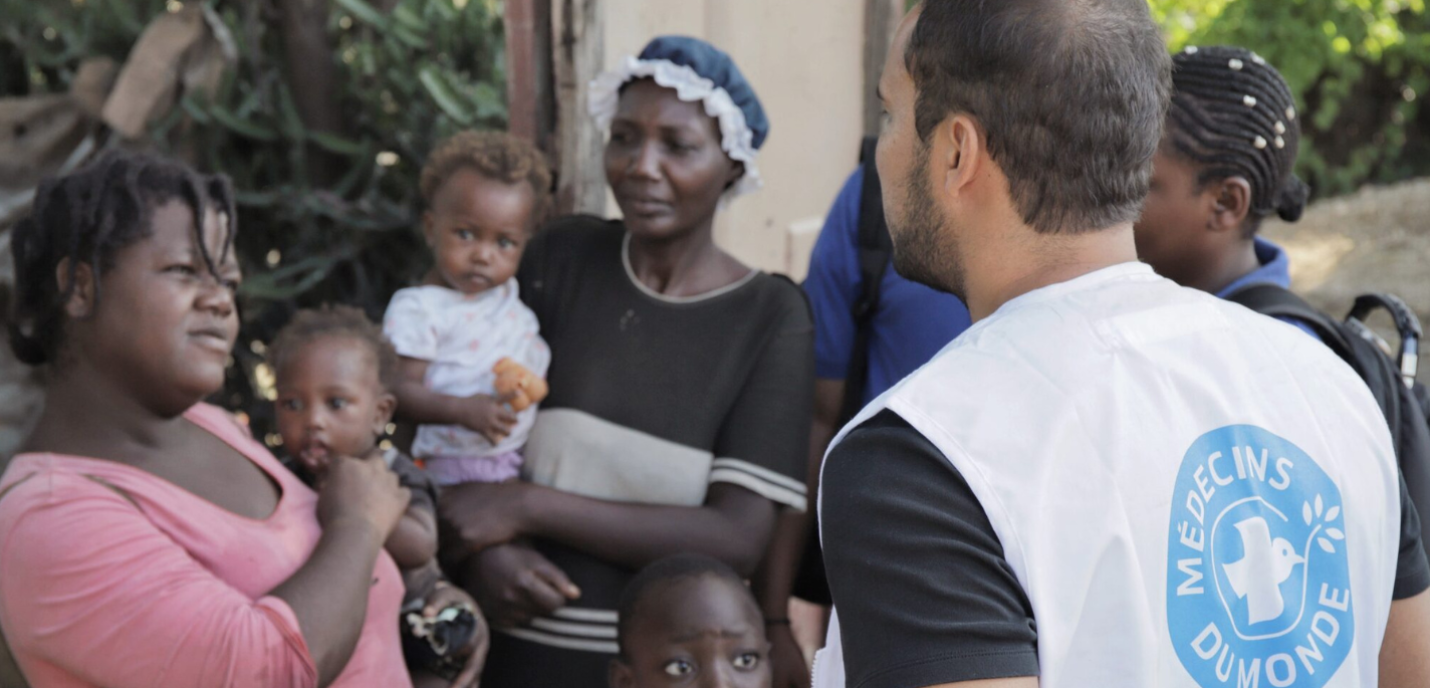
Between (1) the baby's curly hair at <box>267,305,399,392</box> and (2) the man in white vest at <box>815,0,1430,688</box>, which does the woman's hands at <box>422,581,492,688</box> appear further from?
(2) the man in white vest at <box>815,0,1430,688</box>

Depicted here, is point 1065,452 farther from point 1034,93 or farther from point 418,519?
point 418,519

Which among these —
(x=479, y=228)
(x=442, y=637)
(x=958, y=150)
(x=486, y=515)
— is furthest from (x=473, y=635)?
(x=958, y=150)

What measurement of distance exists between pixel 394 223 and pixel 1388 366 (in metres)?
3.53

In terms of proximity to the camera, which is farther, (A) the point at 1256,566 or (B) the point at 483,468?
(B) the point at 483,468

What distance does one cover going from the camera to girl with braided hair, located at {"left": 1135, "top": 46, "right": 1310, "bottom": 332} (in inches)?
95.3

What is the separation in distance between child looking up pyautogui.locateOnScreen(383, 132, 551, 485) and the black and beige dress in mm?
134

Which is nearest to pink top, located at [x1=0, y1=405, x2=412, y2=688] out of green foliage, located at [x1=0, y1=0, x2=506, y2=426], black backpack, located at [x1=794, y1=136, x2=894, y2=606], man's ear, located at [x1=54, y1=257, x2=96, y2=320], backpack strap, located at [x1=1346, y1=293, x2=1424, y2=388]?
man's ear, located at [x1=54, y1=257, x2=96, y2=320]

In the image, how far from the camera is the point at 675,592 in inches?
93.5

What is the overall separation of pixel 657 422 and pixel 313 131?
9.78 ft

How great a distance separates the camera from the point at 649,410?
8.57ft

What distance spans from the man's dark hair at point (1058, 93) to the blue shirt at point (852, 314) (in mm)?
1279

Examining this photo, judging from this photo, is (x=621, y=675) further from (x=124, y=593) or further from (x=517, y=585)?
(x=124, y=593)

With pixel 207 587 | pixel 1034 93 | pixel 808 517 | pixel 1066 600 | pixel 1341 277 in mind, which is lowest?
pixel 1341 277

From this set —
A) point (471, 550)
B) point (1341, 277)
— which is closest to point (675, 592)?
point (471, 550)
